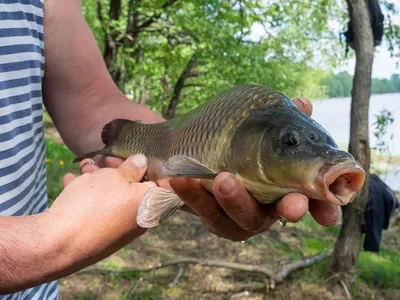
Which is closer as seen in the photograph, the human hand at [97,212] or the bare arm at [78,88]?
the human hand at [97,212]

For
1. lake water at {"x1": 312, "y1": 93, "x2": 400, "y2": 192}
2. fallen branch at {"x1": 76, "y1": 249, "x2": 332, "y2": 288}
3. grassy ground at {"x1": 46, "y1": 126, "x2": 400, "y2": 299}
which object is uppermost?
fallen branch at {"x1": 76, "y1": 249, "x2": 332, "y2": 288}

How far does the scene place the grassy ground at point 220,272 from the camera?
4246 mm

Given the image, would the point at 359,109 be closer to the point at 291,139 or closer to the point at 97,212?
the point at 291,139

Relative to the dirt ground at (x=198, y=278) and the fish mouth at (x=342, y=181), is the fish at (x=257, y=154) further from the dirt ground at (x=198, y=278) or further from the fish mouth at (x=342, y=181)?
the dirt ground at (x=198, y=278)

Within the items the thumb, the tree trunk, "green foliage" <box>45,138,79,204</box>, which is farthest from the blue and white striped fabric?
"green foliage" <box>45,138,79,204</box>

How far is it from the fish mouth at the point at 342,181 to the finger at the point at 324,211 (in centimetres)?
11

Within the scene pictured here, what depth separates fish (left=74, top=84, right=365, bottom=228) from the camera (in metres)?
1.14

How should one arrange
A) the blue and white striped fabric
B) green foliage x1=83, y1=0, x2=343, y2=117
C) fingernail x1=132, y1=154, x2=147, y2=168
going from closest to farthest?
the blue and white striped fabric, fingernail x1=132, y1=154, x2=147, y2=168, green foliage x1=83, y1=0, x2=343, y2=117

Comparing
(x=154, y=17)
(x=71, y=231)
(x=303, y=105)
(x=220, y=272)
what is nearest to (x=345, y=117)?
(x=154, y=17)

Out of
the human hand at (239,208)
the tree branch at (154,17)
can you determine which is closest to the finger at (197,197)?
the human hand at (239,208)

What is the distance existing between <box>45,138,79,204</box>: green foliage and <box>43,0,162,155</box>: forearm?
4.54 meters

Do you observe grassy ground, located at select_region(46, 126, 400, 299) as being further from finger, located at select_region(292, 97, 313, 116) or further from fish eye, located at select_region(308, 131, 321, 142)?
fish eye, located at select_region(308, 131, 321, 142)

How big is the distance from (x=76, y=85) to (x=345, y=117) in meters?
25.6

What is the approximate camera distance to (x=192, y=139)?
1.58 meters
